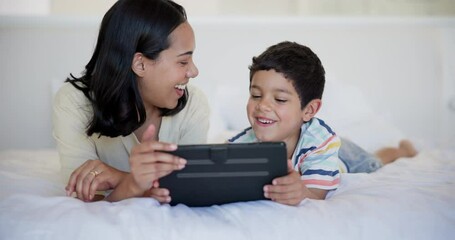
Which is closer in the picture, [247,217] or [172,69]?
[247,217]

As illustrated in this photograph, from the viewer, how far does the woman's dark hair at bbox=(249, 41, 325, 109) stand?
3.56ft

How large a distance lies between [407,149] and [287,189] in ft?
3.67

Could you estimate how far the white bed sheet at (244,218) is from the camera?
0.81 m

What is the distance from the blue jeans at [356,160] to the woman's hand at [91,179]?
73 cm

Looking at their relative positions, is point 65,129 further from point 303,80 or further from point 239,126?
point 239,126

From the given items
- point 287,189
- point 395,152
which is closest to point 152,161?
point 287,189

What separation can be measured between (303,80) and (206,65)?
4.05ft

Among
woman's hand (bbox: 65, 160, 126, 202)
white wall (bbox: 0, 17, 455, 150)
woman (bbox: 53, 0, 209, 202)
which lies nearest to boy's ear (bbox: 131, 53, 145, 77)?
woman (bbox: 53, 0, 209, 202)

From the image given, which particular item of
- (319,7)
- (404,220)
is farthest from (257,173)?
(319,7)

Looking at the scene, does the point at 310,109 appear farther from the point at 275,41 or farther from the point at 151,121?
the point at 275,41

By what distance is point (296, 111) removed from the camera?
3.64 ft

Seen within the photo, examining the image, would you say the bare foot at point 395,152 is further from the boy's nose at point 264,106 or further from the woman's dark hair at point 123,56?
the woman's dark hair at point 123,56

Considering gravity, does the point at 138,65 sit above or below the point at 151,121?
above

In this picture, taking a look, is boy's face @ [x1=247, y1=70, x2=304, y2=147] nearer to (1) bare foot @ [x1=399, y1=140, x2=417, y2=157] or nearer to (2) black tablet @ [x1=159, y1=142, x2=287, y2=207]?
(2) black tablet @ [x1=159, y1=142, x2=287, y2=207]
